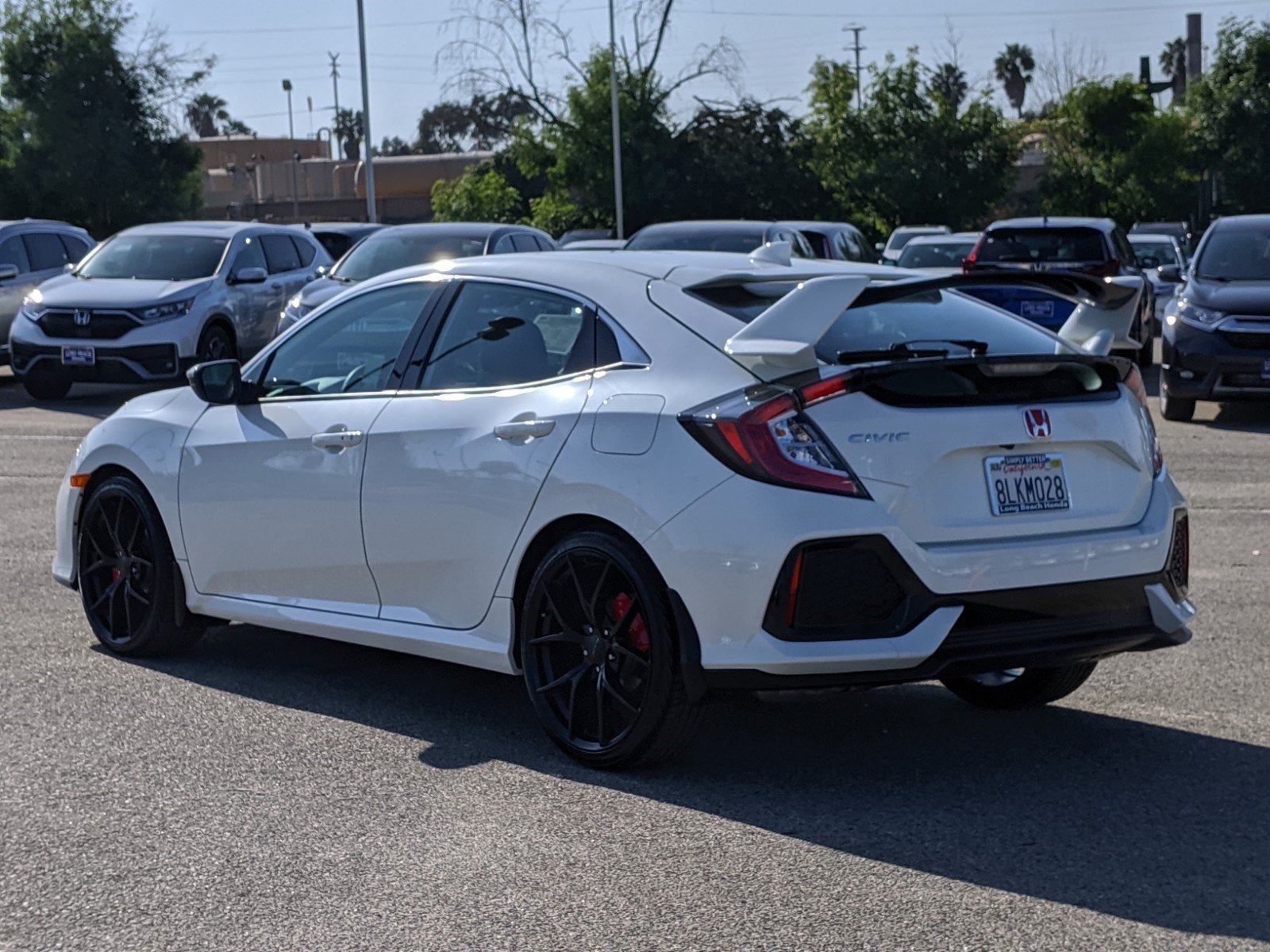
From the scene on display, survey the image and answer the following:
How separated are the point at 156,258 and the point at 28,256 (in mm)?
2372

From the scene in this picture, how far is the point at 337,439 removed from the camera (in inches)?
246

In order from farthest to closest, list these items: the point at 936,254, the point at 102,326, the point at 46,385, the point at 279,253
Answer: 1. the point at 936,254
2. the point at 279,253
3. the point at 46,385
4. the point at 102,326

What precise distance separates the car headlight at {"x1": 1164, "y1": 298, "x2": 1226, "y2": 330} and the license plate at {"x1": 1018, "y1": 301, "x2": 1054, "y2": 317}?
3.15ft

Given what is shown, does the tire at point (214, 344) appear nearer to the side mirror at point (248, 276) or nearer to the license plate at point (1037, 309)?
the side mirror at point (248, 276)

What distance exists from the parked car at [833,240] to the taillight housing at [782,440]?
50.7ft

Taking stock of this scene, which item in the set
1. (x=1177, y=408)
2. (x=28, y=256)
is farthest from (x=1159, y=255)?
(x=28, y=256)

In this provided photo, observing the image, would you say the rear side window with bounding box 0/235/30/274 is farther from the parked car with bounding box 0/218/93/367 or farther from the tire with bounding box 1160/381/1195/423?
the tire with bounding box 1160/381/1195/423

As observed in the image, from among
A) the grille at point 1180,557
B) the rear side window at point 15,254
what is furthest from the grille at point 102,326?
the grille at point 1180,557

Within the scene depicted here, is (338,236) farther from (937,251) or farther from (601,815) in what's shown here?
(601,815)

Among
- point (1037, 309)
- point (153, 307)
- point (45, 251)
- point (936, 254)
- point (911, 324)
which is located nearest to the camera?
point (911, 324)

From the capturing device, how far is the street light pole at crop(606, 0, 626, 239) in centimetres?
5178

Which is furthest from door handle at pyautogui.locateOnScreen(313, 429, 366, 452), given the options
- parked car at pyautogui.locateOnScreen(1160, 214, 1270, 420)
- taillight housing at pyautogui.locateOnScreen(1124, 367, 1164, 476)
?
parked car at pyautogui.locateOnScreen(1160, 214, 1270, 420)

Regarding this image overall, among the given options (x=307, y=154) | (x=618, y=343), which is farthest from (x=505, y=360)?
(x=307, y=154)

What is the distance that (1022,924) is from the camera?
13.7ft
